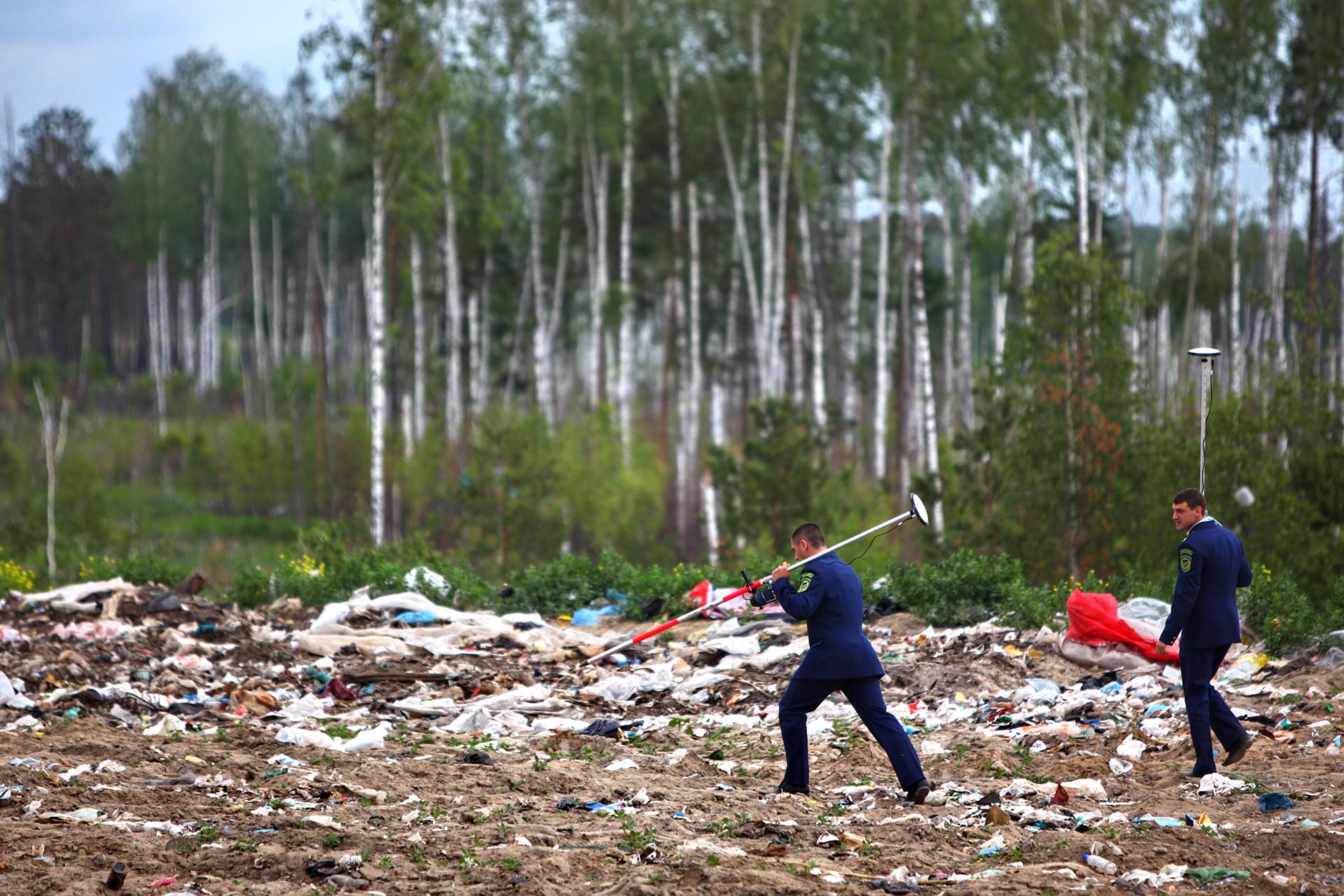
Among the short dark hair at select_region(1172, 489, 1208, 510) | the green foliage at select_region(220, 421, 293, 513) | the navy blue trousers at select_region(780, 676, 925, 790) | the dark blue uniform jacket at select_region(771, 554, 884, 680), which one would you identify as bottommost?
the green foliage at select_region(220, 421, 293, 513)

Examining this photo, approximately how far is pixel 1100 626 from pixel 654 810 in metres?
5.06

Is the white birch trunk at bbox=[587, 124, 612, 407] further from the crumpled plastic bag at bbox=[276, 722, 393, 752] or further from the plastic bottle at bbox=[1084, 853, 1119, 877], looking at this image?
the plastic bottle at bbox=[1084, 853, 1119, 877]

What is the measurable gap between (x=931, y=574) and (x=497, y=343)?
85.6 feet

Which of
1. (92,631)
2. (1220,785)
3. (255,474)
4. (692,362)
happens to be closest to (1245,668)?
(1220,785)

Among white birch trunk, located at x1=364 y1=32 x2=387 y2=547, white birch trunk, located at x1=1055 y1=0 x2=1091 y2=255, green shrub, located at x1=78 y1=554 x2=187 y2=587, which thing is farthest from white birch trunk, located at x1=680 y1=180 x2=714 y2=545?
green shrub, located at x1=78 y1=554 x2=187 y2=587

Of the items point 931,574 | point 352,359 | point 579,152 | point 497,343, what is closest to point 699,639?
point 931,574

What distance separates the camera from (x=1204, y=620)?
6602 mm

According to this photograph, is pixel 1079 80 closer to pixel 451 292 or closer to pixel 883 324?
pixel 883 324

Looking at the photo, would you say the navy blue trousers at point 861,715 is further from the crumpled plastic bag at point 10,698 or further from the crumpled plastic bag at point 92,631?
the crumpled plastic bag at point 92,631

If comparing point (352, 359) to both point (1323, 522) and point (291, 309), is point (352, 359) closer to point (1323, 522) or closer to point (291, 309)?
point (291, 309)

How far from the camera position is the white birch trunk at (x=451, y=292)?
27.2m

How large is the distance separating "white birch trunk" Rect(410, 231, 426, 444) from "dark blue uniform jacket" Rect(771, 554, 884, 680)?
22916 millimetres

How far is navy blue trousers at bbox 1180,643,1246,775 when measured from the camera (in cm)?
658

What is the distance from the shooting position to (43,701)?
9078mm
